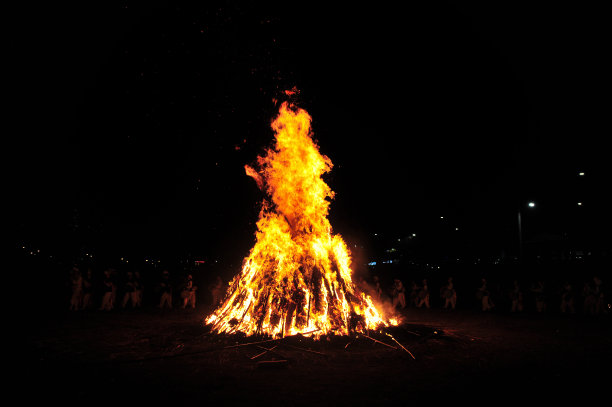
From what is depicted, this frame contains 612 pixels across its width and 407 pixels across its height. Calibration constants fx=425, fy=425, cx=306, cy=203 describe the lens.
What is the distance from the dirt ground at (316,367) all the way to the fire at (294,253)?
2.81 ft

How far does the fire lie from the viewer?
32.2ft

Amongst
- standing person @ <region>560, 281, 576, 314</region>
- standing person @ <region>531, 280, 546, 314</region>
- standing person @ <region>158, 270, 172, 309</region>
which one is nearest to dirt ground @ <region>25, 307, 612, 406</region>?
standing person @ <region>560, 281, 576, 314</region>

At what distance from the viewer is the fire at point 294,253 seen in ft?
32.2

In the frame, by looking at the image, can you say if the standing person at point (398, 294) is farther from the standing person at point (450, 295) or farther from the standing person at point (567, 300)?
the standing person at point (567, 300)

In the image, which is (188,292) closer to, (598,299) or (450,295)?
(450,295)

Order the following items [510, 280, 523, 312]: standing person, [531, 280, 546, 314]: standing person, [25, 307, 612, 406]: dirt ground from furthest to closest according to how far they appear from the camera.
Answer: [510, 280, 523, 312]: standing person
[531, 280, 546, 314]: standing person
[25, 307, 612, 406]: dirt ground

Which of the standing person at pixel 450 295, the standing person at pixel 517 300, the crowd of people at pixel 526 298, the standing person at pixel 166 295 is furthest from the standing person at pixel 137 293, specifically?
the standing person at pixel 517 300

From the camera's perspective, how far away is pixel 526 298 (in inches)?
685

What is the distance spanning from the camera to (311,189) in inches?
415

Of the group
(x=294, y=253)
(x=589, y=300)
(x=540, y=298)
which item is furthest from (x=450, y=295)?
(x=294, y=253)

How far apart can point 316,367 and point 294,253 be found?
3.55 meters

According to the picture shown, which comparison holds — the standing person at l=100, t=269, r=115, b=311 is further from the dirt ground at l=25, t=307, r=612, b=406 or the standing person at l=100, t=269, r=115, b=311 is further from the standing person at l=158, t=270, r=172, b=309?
the dirt ground at l=25, t=307, r=612, b=406

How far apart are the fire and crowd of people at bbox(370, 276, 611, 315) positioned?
18.4ft

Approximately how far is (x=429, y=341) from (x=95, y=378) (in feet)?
21.5
